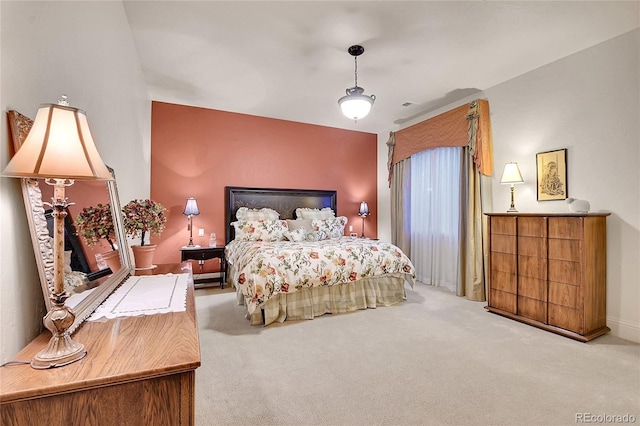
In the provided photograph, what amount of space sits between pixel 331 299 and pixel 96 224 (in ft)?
8.14

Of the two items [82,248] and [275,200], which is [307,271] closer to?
[82,248]

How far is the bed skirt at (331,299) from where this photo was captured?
10.2 feet

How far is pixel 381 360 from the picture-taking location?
7.60ft

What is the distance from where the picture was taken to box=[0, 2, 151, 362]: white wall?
890 mm

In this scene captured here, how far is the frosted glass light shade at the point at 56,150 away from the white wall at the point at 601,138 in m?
4.02

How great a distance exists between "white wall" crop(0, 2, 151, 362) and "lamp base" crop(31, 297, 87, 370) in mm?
137

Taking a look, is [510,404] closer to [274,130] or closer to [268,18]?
[268,18]

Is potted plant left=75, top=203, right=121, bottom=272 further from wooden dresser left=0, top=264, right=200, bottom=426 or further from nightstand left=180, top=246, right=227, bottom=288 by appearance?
nightstand left=180, top=246, right=227, bottom=288

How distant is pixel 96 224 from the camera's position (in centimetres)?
149

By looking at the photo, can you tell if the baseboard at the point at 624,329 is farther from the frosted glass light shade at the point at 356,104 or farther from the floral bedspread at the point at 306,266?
the frosted glass light shade at the point at 356,104

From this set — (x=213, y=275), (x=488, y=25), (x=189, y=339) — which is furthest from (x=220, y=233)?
(x=488, y=25)

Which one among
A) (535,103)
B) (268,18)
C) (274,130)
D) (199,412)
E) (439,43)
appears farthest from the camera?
(274,130)

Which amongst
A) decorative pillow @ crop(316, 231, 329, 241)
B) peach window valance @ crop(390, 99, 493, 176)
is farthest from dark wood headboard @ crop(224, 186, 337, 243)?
peach window valance @ crop(390, 99, 493, 176)

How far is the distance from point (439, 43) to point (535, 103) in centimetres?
148
